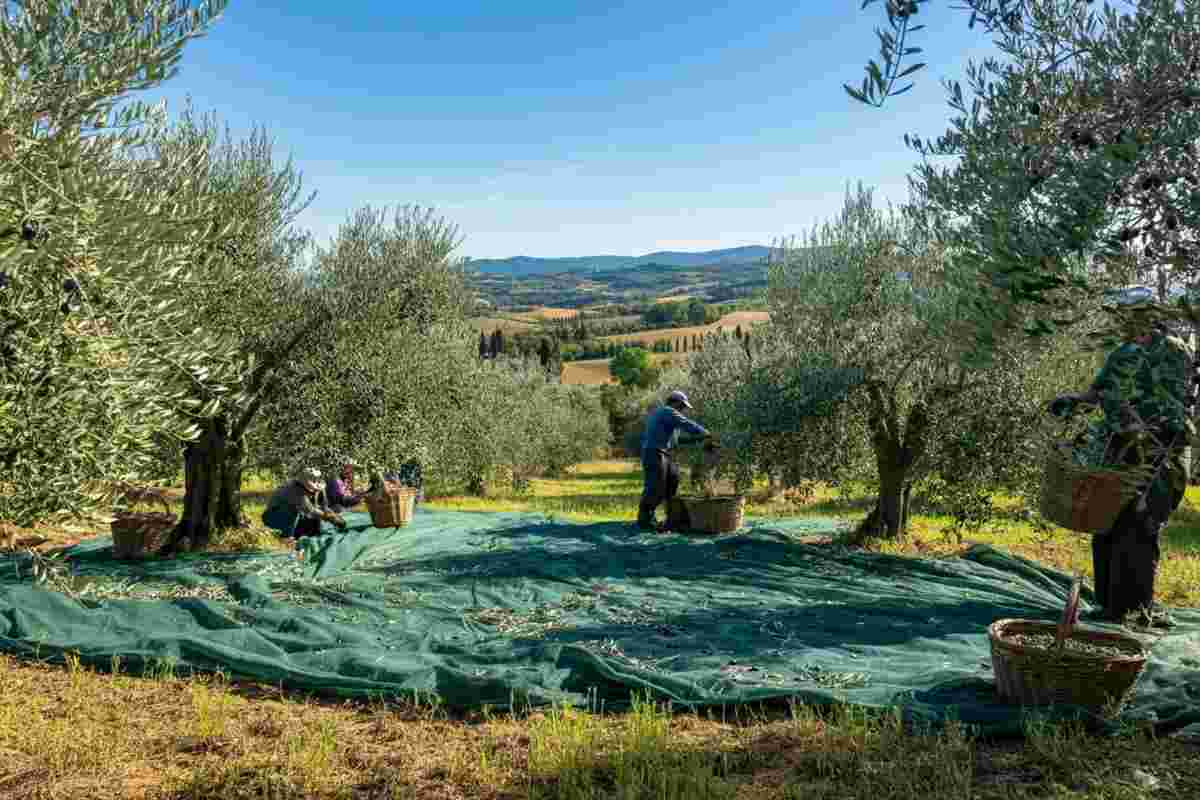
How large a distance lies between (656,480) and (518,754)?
8.62m

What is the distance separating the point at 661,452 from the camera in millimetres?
13750

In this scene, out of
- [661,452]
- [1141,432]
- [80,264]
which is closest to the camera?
[1141,432]

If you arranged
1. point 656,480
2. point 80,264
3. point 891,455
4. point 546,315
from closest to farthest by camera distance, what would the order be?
point 80,264 < point 891,455 < point 656,480 < point 546,315

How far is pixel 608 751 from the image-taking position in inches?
209

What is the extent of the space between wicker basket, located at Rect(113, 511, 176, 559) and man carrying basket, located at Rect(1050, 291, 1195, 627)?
1116cm

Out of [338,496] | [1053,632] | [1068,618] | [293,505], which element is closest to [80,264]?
[1068,618]

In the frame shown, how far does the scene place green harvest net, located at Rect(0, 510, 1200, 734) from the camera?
21.0 ft

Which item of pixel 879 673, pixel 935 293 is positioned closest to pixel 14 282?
pixel 879 673

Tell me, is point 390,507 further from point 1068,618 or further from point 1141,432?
point 1141,432

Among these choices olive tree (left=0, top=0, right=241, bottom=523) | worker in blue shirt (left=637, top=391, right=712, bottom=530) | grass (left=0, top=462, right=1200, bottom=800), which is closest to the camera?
olive tree (left=0, top=0, right=241, bottom=523)

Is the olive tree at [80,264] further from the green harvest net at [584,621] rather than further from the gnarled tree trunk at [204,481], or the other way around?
the gnarled tree trunk at [204,481]

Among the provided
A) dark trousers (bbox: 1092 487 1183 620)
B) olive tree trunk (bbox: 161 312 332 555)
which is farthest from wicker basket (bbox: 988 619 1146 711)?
olive tree trunk (bbox: 161 312 332 555)

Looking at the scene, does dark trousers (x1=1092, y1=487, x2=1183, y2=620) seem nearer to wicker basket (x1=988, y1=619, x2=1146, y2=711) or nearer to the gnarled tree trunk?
wicker basket (x1=988, y1=619, x2=1146, y2=711)

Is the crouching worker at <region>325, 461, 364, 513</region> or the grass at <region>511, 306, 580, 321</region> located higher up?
the grass at <region>511, 306, 580, 321</region>
